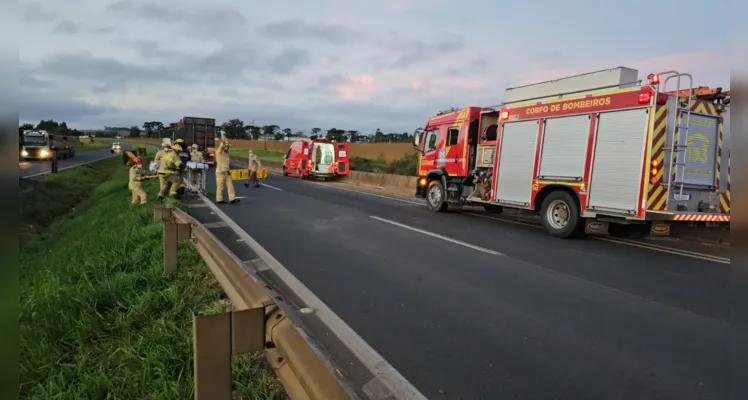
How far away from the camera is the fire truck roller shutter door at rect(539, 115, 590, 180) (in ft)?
31.8

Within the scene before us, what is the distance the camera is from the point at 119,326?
15.0ft

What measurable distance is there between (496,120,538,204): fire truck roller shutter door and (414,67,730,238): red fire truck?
0.02 metres

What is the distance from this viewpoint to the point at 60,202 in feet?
67.3

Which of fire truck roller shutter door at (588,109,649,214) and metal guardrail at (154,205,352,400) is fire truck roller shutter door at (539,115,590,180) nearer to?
fire truck roller shutter door at (588,109,649,214)

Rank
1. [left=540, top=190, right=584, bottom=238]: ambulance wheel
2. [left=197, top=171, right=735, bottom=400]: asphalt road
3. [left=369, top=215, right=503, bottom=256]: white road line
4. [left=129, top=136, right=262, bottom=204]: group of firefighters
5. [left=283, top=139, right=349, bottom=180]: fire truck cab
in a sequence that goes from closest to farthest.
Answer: [left=197, top=171, right=735, bottom=400]: asphalt road < [left=369, top=215, right=503, bottom=256]: white road line < [left=540, top=190, right=584, bottom=238]: ambulance wheel < [left=129, top=136, right=262, bottom=204]: group of firefighters < [left=283, top=139, right=349, bottom=180]: fire truck cab

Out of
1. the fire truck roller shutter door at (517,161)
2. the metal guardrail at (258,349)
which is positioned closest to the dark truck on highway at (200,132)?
the fire truck roller shutter door at (517,161)

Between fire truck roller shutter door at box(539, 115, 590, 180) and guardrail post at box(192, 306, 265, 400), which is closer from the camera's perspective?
guardrail post at box(192, 306, 265, 400)

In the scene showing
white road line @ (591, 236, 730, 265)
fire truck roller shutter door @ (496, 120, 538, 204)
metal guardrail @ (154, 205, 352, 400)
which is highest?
fire truck roller shutter door @ (496, 120, 538, 204)

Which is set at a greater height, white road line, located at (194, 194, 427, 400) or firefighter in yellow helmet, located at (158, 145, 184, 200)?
firefighter in yellow helmet, located at (158, 145, 184, 200)

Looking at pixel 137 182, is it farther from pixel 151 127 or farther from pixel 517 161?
pixel 151 127

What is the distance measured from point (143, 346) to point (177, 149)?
10535mm

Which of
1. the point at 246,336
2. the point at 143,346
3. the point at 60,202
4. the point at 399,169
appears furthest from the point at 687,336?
the point at 399,169

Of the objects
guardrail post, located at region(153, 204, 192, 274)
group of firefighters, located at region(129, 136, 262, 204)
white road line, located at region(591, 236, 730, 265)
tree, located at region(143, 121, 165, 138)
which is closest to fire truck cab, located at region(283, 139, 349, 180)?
group of firefighters, located at region(129, 136, 262, 204)

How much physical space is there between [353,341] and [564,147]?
752cm
